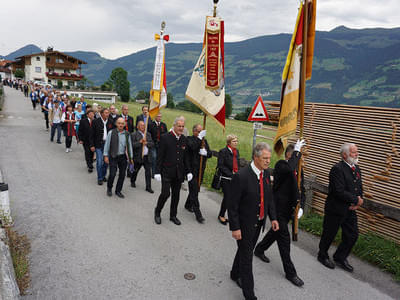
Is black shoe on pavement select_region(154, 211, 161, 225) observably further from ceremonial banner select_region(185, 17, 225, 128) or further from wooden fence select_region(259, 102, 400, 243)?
wooden fence select_region(259, 102, 400, 243)

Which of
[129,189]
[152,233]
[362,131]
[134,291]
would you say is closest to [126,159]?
[129,189]

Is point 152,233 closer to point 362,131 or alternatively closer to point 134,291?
point 134,291

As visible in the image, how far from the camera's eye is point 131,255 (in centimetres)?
472

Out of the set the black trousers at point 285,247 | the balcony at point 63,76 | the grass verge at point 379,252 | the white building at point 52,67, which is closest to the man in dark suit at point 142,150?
the black trousers at point 285,247

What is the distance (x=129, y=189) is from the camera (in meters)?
8.17

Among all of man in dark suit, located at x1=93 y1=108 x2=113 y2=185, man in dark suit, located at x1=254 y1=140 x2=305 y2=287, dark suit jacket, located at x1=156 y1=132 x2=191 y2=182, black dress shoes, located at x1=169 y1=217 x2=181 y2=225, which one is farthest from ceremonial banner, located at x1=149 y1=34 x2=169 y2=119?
man in dark suit, located at x1=254 y1=140 x2=305 y2=287

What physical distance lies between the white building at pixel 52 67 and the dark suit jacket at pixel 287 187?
251 feet

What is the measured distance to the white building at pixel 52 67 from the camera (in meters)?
71.4

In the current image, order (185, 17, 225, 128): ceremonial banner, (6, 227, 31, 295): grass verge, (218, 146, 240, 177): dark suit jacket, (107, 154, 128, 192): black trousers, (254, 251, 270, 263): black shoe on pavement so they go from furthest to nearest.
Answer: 1. (107, 154, 128, 192): black trousers
2. (185, 17, 225, 128): ceremonial banner
3. (218, 146, 240, 177): dark suit jacket
4. (254, 251, 270, 263): black shoe on pavement
5. (6, 227, 31, 295): grass verge

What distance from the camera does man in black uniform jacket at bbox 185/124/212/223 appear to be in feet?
20.9

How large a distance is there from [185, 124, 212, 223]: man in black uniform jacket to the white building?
243 ft

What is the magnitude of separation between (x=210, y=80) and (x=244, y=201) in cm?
370

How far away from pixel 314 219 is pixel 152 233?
11.3 feet

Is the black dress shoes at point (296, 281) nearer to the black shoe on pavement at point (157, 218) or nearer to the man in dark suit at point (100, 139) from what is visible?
the black shoe on pavement at point (157, 218)
